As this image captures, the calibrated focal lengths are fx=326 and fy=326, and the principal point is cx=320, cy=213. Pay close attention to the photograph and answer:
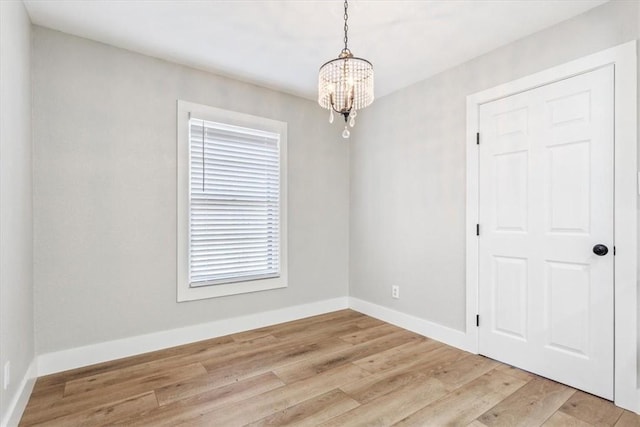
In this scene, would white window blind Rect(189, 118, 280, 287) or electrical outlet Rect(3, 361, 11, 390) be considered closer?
electrical outlet Rect(3, 361, 11, 390)

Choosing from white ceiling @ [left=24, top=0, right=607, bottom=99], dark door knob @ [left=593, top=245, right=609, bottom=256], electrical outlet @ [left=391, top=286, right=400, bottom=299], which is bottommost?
electrical outlet @ [left=391, top=286, right=400, bottom=299]

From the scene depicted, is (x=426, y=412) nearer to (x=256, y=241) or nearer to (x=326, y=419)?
(x=326, y=419)

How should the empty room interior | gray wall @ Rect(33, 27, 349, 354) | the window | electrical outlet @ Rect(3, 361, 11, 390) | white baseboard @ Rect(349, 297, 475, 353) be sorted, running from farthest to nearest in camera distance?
the window, white baseboard @ Rect(349, 297, 475, 353), gray wall @ Rect(33, 27, 349, 354), the empty room interior, electrical outlet @ Rect(3, 361, 11, 390)

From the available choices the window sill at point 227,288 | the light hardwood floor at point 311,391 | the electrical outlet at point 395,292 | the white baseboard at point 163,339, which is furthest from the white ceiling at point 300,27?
the light hardwood floor at point 311,391

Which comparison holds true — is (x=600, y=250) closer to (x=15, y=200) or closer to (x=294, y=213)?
(x=294, y=213)

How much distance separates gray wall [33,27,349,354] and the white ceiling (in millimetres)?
226

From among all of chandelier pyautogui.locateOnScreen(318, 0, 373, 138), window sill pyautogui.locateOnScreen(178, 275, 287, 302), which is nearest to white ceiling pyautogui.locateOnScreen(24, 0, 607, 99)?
chandelier pyautogui.locateOnScreen(318, 0, 373, 138)

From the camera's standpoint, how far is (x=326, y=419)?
191 cm

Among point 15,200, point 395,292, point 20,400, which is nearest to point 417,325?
point 395,292

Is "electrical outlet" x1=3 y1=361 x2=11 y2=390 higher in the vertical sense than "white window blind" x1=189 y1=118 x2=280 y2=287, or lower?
lower

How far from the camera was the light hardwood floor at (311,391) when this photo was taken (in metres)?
1.92

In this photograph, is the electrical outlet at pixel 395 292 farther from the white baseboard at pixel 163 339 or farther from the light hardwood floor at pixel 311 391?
the white baseboard at pixel 163 339

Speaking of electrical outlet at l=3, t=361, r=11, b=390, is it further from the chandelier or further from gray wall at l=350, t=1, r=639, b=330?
gray wall at l=350, t=1, r=639, b=330

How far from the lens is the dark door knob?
210cm
